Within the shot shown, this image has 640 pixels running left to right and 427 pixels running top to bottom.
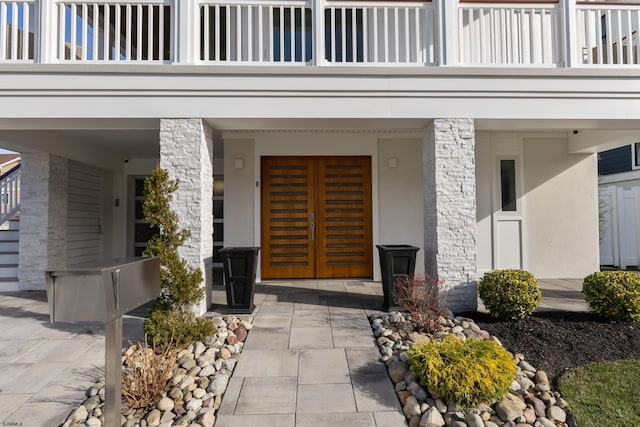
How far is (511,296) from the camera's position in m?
4.20

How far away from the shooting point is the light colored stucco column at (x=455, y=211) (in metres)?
4.79

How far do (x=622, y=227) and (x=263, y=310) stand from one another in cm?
962

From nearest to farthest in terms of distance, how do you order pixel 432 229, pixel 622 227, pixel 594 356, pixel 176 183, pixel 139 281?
1. pixel 139 281
2. pixel 594 356
3. pixel 176 183
4. pixel 432 229
5. pixel 622 227

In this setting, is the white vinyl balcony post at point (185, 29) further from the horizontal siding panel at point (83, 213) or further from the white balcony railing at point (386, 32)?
the horizontal siding panel at point (83, 213)

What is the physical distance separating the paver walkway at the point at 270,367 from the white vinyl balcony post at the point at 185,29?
11.4 feet

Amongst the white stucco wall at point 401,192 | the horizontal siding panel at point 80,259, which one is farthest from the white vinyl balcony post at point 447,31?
the horizontal siding panel at point 80,259

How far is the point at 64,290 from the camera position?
1887mm

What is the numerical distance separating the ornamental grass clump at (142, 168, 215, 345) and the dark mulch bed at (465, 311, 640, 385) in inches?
130

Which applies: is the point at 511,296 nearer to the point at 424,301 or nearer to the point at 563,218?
the point at 424,301

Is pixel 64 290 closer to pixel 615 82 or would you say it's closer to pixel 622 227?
pixel 615 82

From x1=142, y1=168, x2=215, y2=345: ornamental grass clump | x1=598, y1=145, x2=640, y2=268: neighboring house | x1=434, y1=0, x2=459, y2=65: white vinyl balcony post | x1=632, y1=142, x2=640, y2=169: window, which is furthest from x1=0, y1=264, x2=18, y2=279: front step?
x1=632, y1=142, x2=640, y2=169: window

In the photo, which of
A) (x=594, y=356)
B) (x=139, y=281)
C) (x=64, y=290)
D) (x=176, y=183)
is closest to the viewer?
(x=64, y=290)

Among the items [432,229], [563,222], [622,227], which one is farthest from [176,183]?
[622,227]

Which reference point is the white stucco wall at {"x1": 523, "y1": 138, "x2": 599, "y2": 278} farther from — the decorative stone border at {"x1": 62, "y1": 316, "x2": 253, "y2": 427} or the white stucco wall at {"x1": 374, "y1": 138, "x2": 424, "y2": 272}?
the decorative stone border at {"x1": 62, "y1": 316, "x2": 253, "y2": 427}
